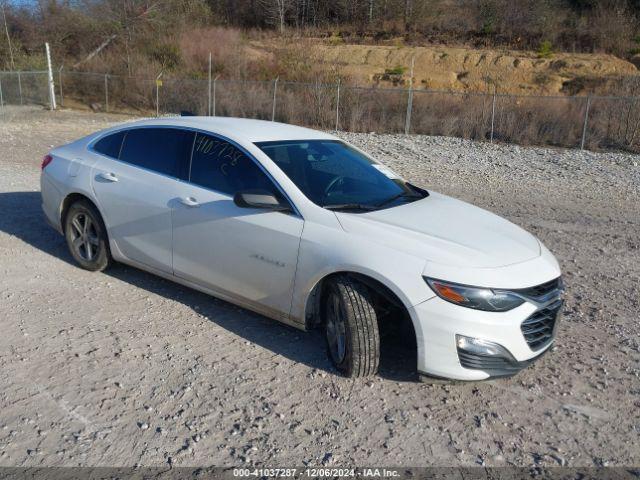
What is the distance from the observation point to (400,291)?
3.73m

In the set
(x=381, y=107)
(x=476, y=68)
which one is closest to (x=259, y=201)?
(x=381, y=107)

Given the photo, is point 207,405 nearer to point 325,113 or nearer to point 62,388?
point 62,388

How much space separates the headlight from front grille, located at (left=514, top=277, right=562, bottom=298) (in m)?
0.18

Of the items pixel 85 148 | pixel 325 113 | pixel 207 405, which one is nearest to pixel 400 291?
pixel 207 405

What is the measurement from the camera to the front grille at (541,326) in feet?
12.4

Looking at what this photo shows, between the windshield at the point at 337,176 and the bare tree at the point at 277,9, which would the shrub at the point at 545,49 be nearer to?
the bare tree at the point at 277,9

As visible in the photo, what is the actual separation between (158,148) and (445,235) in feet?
8.71

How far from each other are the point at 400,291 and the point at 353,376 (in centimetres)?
70

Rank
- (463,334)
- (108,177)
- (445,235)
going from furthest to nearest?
(108,177), (445,235), (463,334)

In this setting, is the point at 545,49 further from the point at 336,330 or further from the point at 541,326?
the point at 336,330

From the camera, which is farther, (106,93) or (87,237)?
(106,93)

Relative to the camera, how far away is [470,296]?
3.65m

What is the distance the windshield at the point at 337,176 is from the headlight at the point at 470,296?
1.00 m

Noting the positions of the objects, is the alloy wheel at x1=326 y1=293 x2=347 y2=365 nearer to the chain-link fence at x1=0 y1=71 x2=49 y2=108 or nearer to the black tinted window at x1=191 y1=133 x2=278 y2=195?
the black tinted window at x1=191 y1=133 x2=278 y2=195
